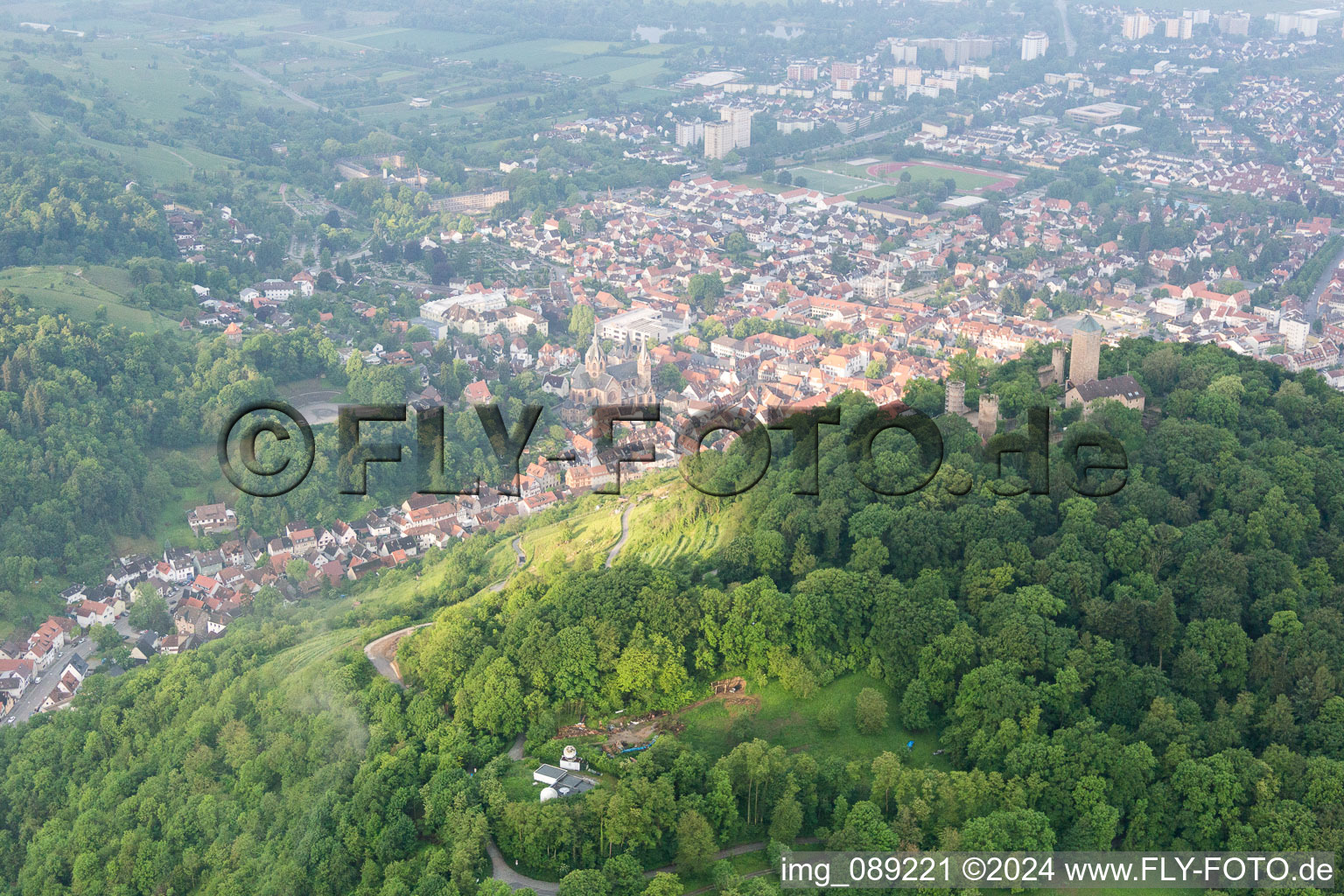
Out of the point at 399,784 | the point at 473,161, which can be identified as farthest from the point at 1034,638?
the point at 473,161

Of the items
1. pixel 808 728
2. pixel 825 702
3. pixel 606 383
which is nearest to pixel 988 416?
pixel 825 702

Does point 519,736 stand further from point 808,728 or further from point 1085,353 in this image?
point 1085,353

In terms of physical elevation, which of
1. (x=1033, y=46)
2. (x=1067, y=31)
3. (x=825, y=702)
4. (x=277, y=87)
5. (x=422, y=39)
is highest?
(x=1067, y=31)

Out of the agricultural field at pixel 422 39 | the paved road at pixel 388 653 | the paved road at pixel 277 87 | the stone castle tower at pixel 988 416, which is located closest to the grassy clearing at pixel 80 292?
the paved road at pixel 388 653

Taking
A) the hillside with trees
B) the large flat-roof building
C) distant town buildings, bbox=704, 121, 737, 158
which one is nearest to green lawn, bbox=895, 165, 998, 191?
distant town buildings, bbox=704, 121, 737, 158

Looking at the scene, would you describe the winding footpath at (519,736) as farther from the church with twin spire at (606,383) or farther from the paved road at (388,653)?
the church with twin spire at (606,383)

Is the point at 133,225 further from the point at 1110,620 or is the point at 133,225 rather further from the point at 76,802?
the point at 1110,620

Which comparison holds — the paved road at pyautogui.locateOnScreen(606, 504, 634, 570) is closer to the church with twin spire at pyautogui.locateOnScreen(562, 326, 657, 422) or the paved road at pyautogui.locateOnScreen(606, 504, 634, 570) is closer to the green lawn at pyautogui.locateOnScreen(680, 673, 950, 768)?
the green lawn at pyautogui.locateOnScreen(680, 673, 950, 768)
